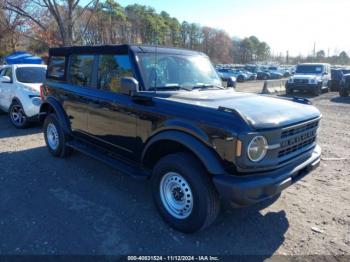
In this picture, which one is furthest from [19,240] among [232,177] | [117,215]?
[232,177]

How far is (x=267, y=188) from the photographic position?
9.71 ft

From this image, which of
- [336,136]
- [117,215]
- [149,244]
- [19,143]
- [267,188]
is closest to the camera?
[267,188]

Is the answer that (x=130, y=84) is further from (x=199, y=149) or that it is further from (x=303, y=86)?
(x=303, y=86)

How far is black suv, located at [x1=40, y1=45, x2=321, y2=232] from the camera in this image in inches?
117

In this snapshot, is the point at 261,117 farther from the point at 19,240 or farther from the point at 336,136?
the point at 336,136

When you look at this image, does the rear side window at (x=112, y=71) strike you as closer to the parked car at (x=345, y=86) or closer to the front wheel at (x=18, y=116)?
the front wheel at (x=18, y=116)

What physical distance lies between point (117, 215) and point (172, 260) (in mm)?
1110

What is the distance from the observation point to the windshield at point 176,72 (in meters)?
3.99

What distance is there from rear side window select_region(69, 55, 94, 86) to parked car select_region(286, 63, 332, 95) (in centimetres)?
1639

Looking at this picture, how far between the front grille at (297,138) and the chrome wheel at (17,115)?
719 cm

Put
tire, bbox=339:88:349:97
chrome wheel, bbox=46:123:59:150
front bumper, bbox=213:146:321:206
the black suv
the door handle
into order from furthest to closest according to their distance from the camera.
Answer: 1. tire, bbox=339:88:349:97
2. chrome wheel, bbox=46:123:59:150
3. the door handle
4. the black suv
5. front bumper, bbox=213:146:321:206

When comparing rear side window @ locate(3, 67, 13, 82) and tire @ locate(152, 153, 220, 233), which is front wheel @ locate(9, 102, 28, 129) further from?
tire @ locate(152, 153, 220, 233)

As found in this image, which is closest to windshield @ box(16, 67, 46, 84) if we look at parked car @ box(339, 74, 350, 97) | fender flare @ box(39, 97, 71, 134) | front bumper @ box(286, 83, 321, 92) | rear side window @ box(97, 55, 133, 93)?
fender flare @ box(39, 97, 71, 134)

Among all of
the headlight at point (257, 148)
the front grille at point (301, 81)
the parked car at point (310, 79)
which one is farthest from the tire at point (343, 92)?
the headlight at point (257, 148)
